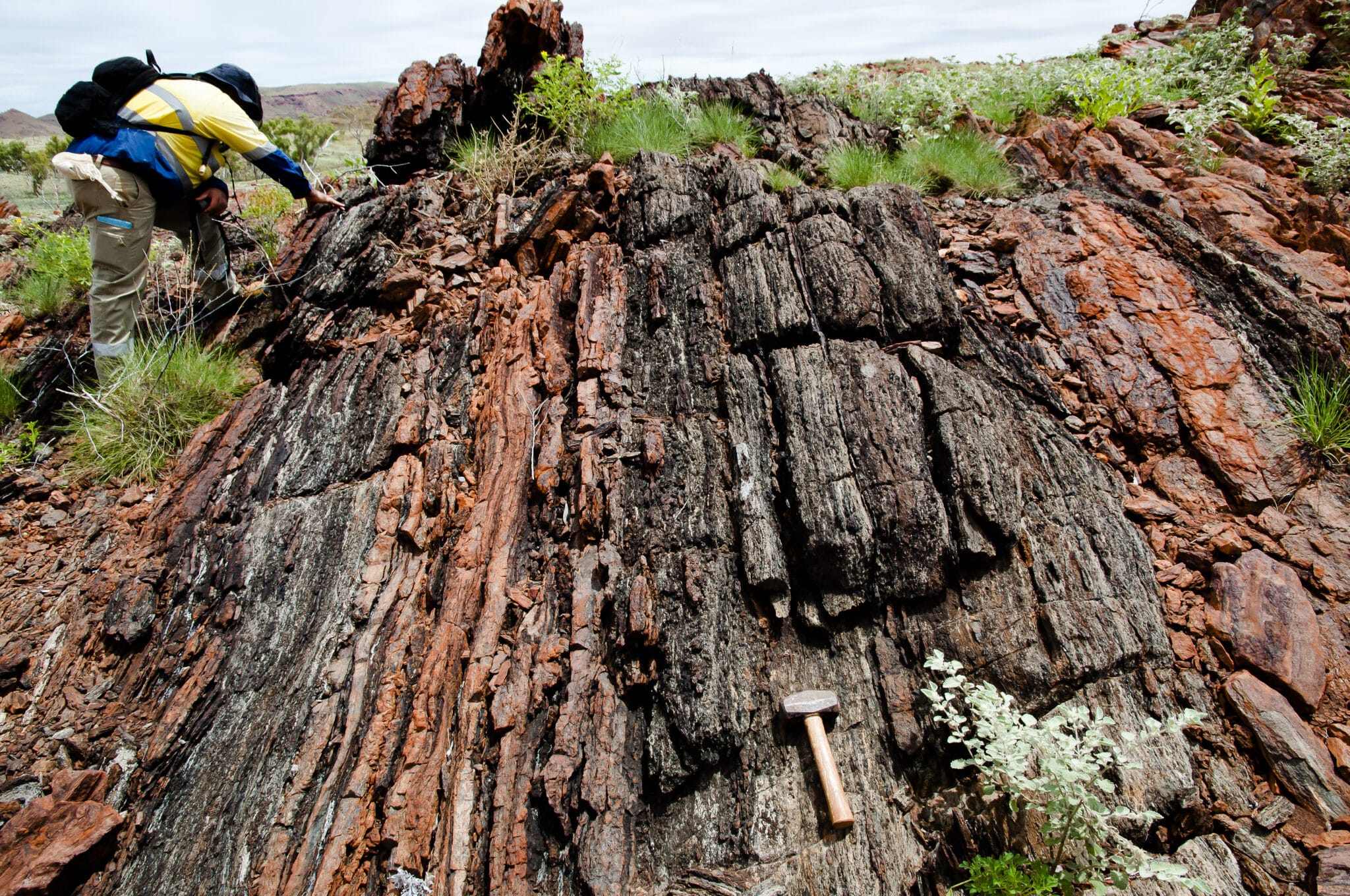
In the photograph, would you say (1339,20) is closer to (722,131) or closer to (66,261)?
(722,131)

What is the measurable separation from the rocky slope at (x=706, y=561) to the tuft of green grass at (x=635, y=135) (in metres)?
0.82

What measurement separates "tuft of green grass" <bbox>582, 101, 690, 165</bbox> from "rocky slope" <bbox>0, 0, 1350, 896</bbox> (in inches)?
32.3

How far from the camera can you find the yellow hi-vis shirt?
15.2 feet

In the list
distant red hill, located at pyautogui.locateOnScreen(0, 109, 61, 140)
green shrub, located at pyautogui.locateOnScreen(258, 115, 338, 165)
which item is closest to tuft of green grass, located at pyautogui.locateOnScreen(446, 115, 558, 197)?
green shrub, located at pyautogui.locateOnScreen(258, 115, 338, 165)

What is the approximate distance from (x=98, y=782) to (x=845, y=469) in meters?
4.32

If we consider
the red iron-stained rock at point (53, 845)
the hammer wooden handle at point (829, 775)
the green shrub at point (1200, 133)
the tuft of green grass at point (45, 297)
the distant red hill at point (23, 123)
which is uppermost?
the distant red hill at point (23, 123)

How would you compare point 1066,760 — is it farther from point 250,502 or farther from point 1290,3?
point 1290,3

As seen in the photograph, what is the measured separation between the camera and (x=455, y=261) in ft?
17.6

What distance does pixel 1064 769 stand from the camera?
2.51 m

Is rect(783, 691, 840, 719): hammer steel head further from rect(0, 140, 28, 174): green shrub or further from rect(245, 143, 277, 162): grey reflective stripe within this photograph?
rect(0, 140, 28, 174): green shrub

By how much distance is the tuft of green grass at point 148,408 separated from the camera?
4716 mm

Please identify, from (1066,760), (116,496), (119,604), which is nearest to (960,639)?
(1066,760)

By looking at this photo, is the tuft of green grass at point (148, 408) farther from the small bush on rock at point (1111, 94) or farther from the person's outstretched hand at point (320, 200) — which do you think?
the small bush on rock at point (1111, 94)

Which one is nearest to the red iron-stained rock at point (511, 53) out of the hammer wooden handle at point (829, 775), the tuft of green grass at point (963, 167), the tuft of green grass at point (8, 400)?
the tuft of green grass at point (963, 167)
